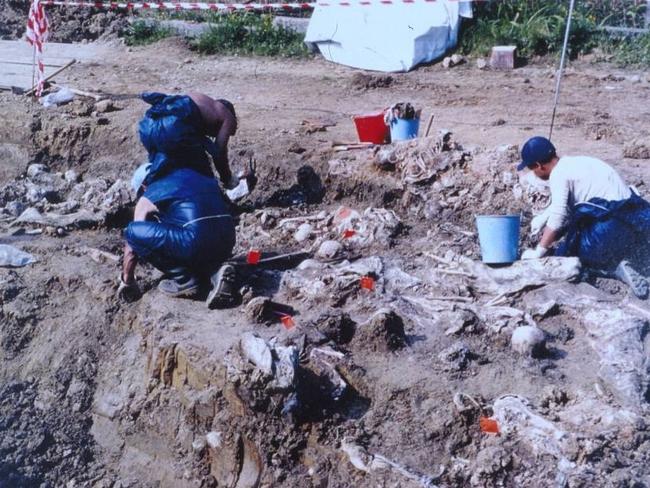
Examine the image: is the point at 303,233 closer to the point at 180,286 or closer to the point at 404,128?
the point at 180,286

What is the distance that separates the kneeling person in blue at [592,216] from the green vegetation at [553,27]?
477 centimetres

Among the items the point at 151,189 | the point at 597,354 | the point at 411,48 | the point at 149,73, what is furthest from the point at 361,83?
the point at 597,354

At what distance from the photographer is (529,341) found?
5289mm

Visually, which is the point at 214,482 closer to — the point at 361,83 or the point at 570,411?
the point at 570,411

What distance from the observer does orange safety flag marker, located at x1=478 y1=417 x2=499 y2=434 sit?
479 cm

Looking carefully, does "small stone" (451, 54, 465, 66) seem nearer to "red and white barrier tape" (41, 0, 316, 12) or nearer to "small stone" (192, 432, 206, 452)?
"red and white barrier tape" (41, 0, 316, 12)

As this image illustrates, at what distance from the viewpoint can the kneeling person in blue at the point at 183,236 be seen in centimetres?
597

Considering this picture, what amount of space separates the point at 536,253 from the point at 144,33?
8.12 m

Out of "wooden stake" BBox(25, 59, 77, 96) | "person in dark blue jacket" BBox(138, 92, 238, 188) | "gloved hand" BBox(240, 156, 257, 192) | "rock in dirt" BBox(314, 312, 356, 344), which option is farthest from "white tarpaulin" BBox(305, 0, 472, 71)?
"rock in dirt" BBox(314, 312, 356, 344)

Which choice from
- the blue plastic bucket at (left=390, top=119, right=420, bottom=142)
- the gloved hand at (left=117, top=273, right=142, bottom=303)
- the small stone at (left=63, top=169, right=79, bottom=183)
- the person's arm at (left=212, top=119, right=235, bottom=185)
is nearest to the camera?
the gloved hand at (left=117, top=273, right=142, bottom=303)

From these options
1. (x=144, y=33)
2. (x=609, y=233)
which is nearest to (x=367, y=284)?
(x=609, y=233)

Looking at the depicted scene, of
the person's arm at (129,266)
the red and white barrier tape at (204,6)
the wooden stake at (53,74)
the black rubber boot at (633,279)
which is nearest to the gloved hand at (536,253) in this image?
the black rubber boot at (633,279)

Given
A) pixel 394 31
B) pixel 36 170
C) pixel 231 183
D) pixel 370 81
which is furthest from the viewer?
pixel 394 31

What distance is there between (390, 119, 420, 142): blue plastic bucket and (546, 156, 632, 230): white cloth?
6.46 ft
